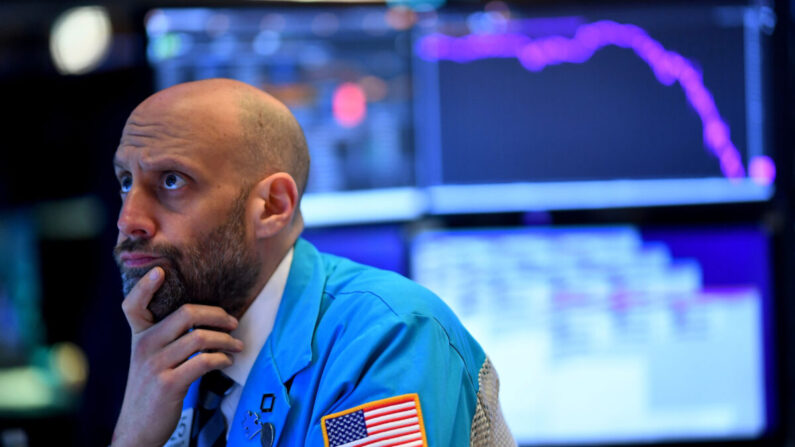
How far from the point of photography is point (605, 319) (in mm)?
2053

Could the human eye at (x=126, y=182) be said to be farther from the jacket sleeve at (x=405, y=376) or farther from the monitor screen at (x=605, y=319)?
the monitor screen at (x=605, y=319)

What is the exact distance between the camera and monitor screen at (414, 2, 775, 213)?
207 cm

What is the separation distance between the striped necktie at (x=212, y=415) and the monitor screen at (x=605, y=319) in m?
0.96

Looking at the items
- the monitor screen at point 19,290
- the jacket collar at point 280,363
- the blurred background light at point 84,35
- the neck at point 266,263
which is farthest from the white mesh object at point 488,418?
the monitor screen at point 19,290

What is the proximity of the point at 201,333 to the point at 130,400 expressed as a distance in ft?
0.50

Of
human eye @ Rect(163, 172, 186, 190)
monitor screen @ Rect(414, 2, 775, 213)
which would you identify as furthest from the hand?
monitor screen @ Rect(414, 2, 775, 213)

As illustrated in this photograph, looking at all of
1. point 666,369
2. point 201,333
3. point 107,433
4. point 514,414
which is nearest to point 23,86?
point 107,433

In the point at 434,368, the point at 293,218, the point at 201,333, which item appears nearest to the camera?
the point at 434,368

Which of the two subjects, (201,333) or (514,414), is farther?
(514,414)

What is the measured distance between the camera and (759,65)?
210 centimetres

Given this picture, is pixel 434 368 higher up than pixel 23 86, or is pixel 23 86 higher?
pixel 23 86

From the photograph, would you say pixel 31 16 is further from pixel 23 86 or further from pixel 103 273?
pixel 103 273

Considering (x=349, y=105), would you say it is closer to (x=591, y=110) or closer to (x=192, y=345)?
(x=591, y=110)

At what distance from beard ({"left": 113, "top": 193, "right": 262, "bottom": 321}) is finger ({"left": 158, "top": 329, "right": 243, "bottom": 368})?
2.0 inches
